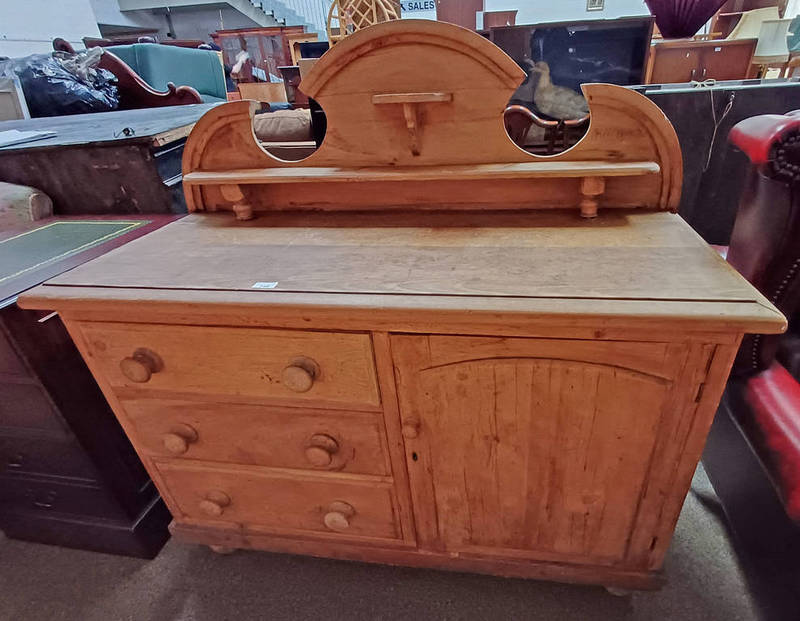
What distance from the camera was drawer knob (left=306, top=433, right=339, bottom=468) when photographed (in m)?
0.84

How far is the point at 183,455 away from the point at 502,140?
90 centimetres

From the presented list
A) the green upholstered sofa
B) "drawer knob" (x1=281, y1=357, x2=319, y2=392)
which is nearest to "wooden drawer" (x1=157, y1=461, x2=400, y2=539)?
"drawer knob" (x1=281, y1=357, x2=319, y2=392)

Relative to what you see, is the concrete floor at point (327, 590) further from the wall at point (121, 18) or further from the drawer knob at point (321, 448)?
the wall at point (121, 18)

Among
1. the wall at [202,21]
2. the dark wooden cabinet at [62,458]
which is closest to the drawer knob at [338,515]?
Result: the dark wooden cabinet at [62,458]

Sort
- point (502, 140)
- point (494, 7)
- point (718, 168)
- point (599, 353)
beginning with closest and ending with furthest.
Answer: point (599, 353)
point (502, 140)
point (718, 168)
point (494, 7)

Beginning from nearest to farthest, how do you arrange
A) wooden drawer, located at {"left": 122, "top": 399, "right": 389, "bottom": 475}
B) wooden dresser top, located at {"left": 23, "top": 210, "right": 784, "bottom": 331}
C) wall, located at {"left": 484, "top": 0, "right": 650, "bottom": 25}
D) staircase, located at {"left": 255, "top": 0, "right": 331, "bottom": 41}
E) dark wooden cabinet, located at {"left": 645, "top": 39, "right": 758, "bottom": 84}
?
wooden dresser top, located at {"left": 23, "top": 210, "right": 784, "bottom": 331}
wooden drawer, located at {"left": 122, "top": 399, "right": 389, "bottom": 475}
dark wooden cabinet, located at {"left": 645, "top": 39, "right": 758, "bottom": 84}
wall, located at {"left": 484, "top": 0, "right": 650, "bottom": 25}
staircase, located at {"left": 255, "top": 0, "right": 331, "bottom": 41}

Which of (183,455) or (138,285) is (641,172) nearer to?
(138,285)

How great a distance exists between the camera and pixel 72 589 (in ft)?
3.71

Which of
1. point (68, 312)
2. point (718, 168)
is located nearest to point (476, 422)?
point (68, 312)

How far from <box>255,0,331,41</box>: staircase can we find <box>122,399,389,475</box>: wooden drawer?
793cm

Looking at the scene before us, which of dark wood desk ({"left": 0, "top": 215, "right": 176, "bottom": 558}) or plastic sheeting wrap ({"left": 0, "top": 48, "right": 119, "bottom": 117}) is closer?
dark wood desk ({"left": 0, "top": 215, "right": 176, "bottom": 558})

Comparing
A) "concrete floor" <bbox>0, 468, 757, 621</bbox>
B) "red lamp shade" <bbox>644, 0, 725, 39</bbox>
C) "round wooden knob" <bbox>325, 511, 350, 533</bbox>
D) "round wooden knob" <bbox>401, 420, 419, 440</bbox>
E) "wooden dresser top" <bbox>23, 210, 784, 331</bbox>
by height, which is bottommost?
"concrete floor" <bbox>0, 468, 757, 621</bbox>

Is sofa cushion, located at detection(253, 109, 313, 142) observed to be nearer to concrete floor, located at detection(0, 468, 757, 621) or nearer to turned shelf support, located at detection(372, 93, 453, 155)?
turned shelf support, located at detection(372, 93, 453, 155)

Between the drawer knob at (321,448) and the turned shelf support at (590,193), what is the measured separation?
65 centimetres
